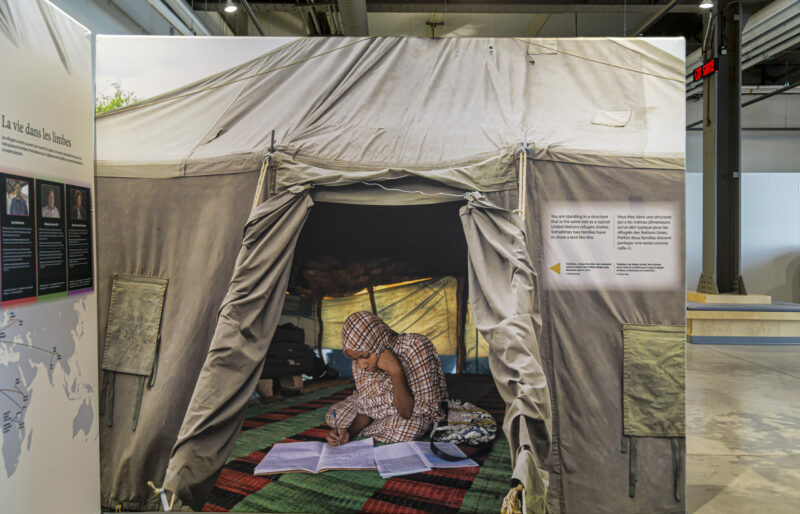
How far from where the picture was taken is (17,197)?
1717 millimetres

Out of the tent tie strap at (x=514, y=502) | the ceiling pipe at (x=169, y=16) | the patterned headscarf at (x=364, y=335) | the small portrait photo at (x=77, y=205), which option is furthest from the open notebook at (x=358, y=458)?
the ceiling pipe at (x=169, y=16)

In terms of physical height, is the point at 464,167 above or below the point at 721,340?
above

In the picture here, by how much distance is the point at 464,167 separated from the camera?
217cm

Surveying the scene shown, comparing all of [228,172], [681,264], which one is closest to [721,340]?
[681,264]

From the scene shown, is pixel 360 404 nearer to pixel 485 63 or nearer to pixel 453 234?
pixel 453 234

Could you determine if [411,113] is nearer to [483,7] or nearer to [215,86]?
[215,86]

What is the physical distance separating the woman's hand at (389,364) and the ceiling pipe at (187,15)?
11.2 feet

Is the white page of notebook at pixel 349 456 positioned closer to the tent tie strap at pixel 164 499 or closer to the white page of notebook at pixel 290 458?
the white page of notebook at pixel 290 458

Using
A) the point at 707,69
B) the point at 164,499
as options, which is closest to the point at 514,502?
the point at 164,499

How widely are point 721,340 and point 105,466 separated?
6640mm

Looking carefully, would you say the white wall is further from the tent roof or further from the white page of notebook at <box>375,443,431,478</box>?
the white page of notebook at <box>375,443,431,478</box>

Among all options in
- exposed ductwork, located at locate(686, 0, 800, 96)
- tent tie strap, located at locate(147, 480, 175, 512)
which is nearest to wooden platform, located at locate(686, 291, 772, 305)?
exposed ductwork, located at locate(686, 0, 800, 96)

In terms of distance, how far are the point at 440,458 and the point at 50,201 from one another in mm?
1937

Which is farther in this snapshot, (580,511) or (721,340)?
(721,340)
